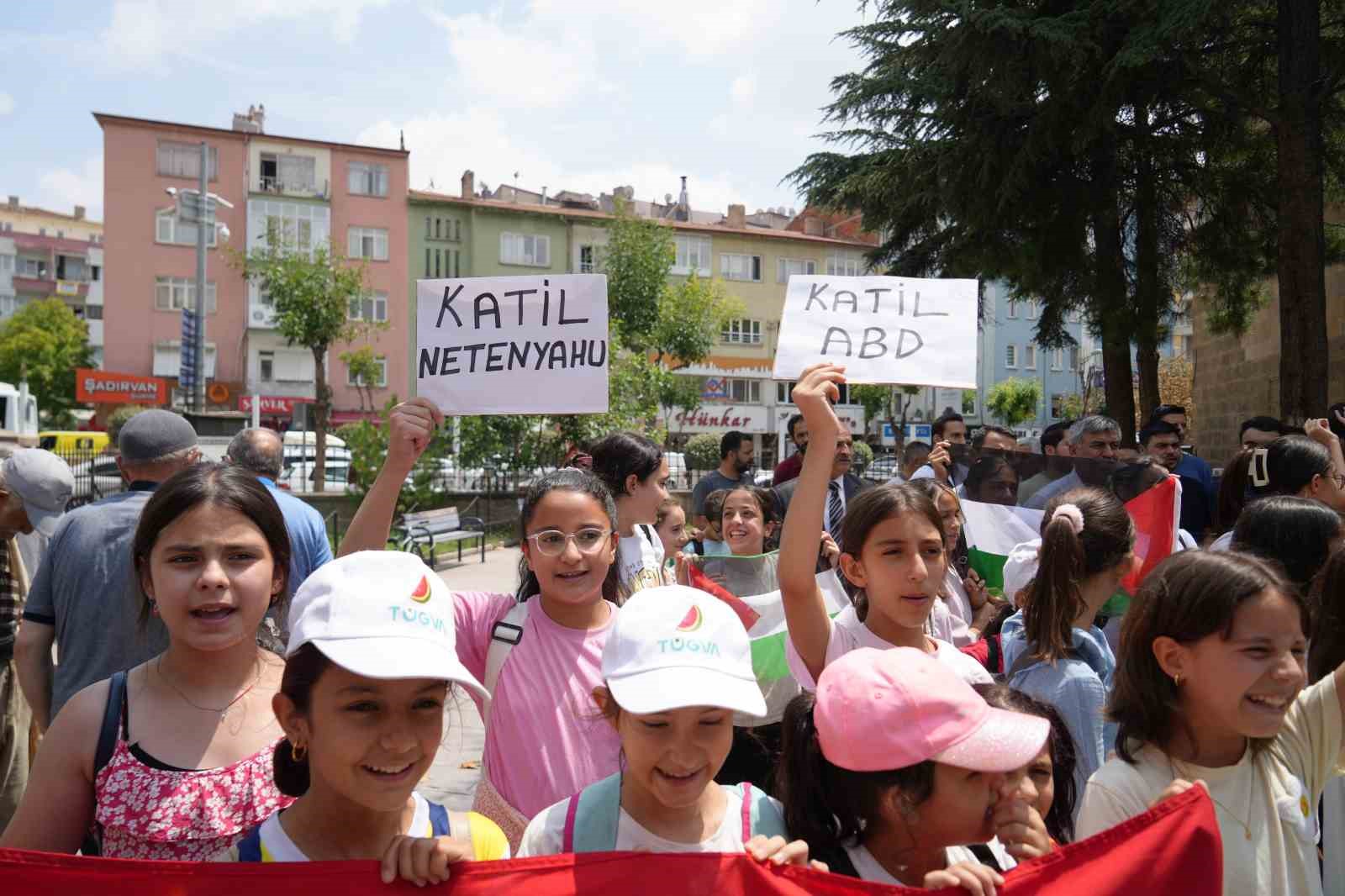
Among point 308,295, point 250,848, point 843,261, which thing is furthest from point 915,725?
point 843,261

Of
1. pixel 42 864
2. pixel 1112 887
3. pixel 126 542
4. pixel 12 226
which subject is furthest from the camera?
pixel 12 226

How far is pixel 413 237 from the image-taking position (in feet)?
158

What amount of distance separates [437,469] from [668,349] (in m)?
16.5

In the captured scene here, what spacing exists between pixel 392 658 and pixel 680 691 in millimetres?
510

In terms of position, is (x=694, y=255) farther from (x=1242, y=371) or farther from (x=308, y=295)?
(x=1242, y=371)

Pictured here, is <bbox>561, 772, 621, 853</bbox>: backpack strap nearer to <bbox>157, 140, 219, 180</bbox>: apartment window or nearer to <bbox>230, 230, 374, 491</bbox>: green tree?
<bbox>230, 230, 374, 491</bbox>: green tree

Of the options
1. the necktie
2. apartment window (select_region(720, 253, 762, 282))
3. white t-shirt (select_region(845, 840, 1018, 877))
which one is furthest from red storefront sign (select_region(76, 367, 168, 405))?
white t-shirt (select_region(845, 840, 1018, 877))

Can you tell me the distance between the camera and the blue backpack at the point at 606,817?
80.3 inches

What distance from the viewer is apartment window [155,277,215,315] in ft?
150

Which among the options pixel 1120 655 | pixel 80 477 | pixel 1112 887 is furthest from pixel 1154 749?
pixel 80 477

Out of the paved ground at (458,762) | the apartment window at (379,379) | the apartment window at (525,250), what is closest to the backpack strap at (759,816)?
the paved ground at (458,762)

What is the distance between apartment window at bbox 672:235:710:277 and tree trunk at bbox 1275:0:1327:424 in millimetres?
40474

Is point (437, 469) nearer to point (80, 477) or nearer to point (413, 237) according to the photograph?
point (80, 477)

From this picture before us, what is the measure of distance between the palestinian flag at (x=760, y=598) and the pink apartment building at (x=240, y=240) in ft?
139
